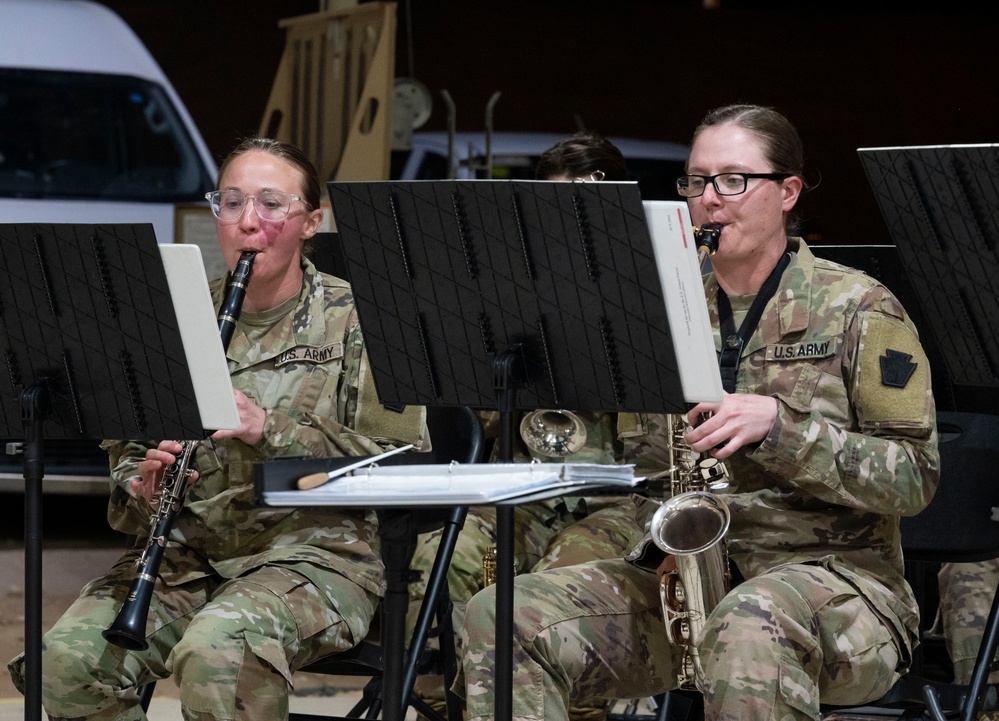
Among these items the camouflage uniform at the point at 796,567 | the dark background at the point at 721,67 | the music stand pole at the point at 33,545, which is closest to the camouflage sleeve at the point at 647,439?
the camouflage uniform at the point at 796,567

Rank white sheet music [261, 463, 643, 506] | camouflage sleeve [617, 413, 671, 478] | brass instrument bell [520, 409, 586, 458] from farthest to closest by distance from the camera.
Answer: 1. brass instrument bell [520, 409, 586, 458]
2. camouflage sleeve [617, 413, 671, 478]
3. white sheet music [261, 463, 643, 506]

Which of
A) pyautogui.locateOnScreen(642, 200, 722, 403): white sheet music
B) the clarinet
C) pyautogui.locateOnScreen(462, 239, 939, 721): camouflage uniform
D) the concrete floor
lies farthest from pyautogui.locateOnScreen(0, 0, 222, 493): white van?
pyautogui.locateOnScreen(642, 200, 722, 403): white sheet music

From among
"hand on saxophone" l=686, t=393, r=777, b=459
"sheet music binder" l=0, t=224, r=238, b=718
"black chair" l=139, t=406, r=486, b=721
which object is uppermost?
"sheet music binder" l=0, t=224, r=238, b=718

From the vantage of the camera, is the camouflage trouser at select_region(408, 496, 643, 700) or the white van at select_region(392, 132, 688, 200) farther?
the white van at select_region(392, 132, 688, 200)

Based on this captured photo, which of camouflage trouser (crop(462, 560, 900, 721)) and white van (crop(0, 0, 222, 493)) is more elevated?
white van (crop(0, 0, 222, 493))

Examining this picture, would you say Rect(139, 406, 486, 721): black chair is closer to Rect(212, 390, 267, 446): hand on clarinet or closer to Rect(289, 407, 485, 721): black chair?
Rect(289, 407, 485, 721): black chair

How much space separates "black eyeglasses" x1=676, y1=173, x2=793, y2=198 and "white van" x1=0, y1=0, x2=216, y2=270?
348cm

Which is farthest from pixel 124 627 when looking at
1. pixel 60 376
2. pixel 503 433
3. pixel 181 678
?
pixel 503 433

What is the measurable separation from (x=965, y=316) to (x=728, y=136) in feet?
2.08

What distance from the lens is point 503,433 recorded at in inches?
101

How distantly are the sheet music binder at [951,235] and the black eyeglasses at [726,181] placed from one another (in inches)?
12.4

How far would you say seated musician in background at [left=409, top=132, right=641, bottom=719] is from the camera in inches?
134

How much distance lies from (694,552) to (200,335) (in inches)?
39.5

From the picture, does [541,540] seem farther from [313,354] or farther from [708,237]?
[708,237]
